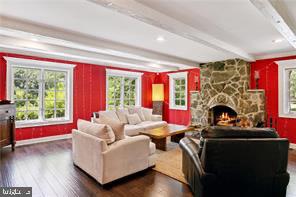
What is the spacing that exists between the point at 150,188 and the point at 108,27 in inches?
105

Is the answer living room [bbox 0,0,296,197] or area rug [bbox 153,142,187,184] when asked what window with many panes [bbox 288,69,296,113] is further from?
area rug [bbox 153,142,187,184]

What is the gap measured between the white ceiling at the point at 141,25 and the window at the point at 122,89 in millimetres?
2131

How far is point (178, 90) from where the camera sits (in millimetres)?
7410

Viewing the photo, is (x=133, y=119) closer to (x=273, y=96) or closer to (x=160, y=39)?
(x=160, y=39)

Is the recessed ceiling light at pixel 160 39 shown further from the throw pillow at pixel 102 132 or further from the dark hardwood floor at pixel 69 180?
the dark hardwood floor at pixel 69 180

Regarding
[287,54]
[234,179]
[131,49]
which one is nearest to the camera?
[234,179]

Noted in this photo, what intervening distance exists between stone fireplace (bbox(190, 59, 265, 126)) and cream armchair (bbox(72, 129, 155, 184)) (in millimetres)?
3449

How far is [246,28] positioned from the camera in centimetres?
316

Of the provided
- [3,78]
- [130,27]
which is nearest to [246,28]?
[130,27]

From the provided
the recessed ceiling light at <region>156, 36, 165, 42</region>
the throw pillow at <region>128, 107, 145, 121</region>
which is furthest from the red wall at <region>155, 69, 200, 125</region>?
the recessed ceiling light at <region>156, 36, 165, 42</region>

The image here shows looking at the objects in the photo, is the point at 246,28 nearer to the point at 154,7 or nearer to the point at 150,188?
the point at 154,7

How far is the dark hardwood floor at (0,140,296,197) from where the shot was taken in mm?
2502

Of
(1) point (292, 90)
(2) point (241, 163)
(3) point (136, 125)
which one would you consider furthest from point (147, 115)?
(2) point (241, 163)

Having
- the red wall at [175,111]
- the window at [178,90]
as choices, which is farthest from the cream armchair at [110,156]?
the window at [178,90]
